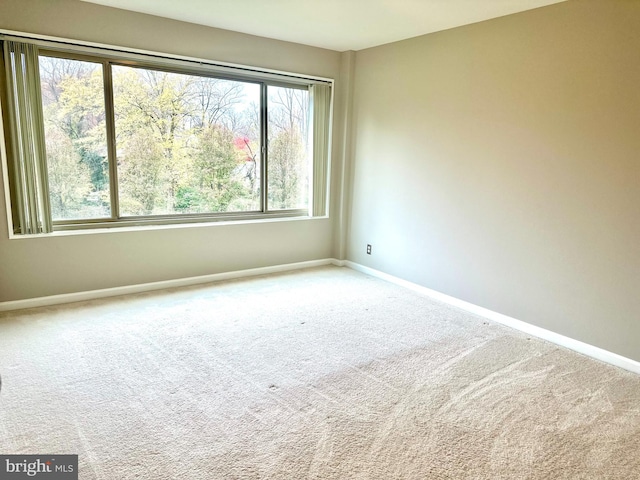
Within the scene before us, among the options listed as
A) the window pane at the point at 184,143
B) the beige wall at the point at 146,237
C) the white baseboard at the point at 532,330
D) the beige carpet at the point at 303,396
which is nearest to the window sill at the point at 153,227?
the beige wall at the point at 146,237

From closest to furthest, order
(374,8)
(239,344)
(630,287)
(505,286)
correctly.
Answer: (630,287) < (239,344) < (374,8) < (505,286)

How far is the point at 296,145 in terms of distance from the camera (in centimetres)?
498

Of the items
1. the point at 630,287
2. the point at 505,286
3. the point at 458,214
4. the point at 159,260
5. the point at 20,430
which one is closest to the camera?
the point at 20,430

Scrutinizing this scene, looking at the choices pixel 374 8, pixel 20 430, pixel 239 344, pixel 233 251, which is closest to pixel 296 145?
pixel 233 251

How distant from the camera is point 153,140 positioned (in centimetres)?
409

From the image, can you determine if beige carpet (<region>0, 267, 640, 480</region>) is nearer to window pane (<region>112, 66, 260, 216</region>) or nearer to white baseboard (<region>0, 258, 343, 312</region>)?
white baseboard (<region>0, 258, 343, 312</region>)

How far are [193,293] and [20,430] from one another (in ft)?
6.99

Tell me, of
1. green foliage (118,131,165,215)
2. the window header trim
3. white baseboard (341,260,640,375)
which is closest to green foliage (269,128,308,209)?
the window header trim

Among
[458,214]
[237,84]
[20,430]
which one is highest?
[237,84]

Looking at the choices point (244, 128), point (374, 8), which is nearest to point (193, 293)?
point (244, 128)

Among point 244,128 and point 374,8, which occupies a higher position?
point 374,8

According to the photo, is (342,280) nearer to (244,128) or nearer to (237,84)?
(244,128)

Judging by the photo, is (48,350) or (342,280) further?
(342,280)

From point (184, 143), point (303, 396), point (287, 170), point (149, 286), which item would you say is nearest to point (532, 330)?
point (303, 396)
